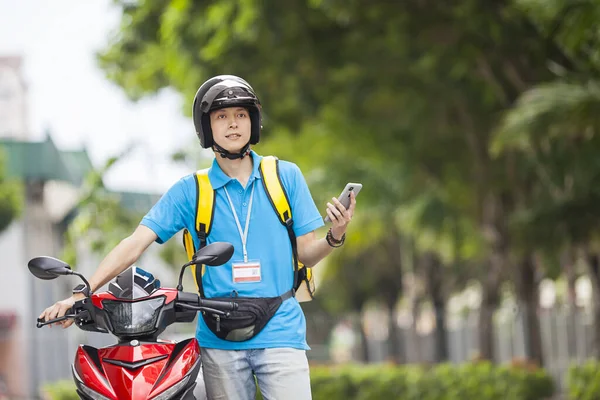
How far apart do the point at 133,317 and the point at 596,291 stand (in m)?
14.0

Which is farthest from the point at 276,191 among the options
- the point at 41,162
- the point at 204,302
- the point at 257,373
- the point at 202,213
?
the point at 41,162

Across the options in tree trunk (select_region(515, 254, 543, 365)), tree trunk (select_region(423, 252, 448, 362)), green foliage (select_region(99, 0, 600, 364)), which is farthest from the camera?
tree trunk (select_region(423, 252, 448, 362))

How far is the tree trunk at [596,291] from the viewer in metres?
16.6

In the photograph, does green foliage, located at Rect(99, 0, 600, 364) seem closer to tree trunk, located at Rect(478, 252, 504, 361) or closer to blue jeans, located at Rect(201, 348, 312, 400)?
tree trunk, located at Rect(478, 252, 504, 361)

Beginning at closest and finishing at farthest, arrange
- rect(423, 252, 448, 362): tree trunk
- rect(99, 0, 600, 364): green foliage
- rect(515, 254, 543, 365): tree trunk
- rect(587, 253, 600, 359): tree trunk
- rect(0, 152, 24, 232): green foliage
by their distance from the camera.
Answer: rect(99, 0, 600, 364): green foliage → rect(587, 253, 600, 359): tree trunk → rect(515, 254, 543, 365): tree trunk → rect(0, 152, 24, 232): green foliage → rect(423, 252, 448, 362): tree trunk

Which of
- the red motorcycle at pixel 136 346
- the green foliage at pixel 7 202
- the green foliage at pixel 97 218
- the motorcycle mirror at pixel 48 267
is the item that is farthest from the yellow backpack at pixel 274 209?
the green foliage at pixel 7 202

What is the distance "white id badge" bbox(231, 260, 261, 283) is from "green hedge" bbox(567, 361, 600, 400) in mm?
9876

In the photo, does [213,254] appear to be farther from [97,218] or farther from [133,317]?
[97,218]

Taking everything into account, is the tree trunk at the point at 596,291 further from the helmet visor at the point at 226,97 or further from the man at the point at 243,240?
the helmet visor at the point at 226,97

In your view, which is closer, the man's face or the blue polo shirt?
the blue polo shirt

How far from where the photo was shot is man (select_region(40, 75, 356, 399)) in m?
4.73

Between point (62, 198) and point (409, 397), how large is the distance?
85.2 feet

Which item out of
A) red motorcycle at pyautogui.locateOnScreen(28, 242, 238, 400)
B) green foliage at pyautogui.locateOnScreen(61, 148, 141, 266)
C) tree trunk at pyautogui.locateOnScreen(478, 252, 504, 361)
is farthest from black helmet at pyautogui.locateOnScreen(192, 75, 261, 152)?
green foliage at pyautogui.locateOnScreen(61, 148, 141, 266)

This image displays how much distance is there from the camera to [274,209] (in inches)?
191
